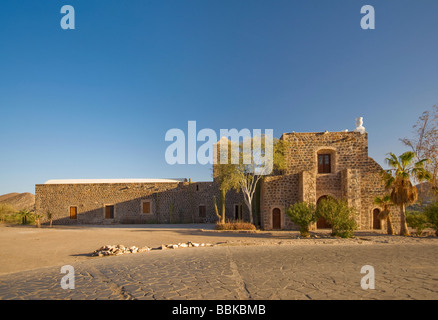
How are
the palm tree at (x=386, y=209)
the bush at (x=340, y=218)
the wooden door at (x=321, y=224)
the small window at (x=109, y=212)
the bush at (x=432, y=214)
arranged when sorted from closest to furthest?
the bush at (x=340, y=218) → the bush at (x=432, y=214) → the palm tree at (x=386, y=209) → the wooden door at (x=321, y=224) → the small window at (x=109, y=212)

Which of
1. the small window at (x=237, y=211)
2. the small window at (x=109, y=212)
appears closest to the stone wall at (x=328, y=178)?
the small window at (x=237, y=211)

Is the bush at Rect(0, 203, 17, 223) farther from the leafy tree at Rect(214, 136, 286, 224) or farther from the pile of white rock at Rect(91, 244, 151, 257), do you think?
the pile of white rock at Rect(91, 244, 151, 257)

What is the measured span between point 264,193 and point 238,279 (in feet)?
43.5

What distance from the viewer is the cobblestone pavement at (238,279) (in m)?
4.65

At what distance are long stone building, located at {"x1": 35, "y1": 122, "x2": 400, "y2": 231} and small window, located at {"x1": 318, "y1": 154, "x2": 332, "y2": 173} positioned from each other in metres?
0.05

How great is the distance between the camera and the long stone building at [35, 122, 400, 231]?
18.1 meters

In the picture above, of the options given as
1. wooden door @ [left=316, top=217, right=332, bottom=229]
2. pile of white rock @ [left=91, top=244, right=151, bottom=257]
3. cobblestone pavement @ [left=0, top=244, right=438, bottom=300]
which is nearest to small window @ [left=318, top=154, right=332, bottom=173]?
wooden door @ [left=316, top=217, right=332, bottom=229]

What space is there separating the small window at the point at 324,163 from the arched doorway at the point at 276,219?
173 inches

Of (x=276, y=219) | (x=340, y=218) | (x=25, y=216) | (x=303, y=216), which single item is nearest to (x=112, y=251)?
(x=303, y=216)

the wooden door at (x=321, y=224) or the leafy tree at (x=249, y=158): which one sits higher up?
the leafy tree at (x=249, y=158)

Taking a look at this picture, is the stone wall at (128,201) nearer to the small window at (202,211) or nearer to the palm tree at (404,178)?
the small window at (202,211)

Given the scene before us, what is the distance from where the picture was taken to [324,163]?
19406 millimetres

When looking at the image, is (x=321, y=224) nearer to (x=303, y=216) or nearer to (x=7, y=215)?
(x=303, y=216)

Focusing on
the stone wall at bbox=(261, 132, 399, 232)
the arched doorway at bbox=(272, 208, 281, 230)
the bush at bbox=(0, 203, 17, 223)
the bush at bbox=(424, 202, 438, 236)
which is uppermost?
the stone wall at bbox=(261, 132, 399, 232)
